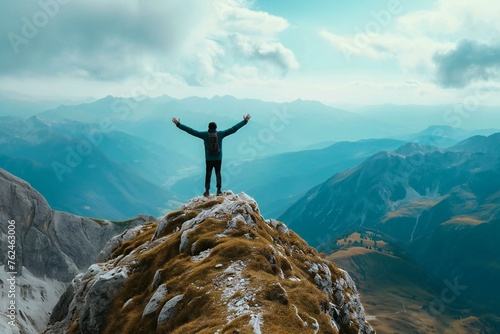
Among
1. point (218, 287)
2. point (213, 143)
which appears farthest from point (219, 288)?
point (213, 143)

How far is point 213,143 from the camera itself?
41.3 m

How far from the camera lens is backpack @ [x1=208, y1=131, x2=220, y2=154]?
41.1 meters

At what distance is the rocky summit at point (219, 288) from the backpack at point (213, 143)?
7.08 meters

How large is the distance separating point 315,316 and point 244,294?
5333 millimetres

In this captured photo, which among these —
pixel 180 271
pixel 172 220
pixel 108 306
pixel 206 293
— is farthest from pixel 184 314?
pixel 172 220

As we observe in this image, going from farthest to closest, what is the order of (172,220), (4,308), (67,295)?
(4,308), (67,295), (172,220)

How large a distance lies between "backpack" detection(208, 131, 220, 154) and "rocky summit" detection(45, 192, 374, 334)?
7081 millimetres

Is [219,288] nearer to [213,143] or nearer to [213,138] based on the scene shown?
[213,143]

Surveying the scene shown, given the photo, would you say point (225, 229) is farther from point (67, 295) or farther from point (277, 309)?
point (67, 295)

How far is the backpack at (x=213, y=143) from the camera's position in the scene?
41.1 m

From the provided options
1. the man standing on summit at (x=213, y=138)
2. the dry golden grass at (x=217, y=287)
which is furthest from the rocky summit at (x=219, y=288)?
the man standing on summit at (x=213, y=138)

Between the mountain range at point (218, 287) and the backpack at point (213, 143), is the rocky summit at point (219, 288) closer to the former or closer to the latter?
the mountain range at point (218, 287)

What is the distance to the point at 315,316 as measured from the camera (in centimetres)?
2683

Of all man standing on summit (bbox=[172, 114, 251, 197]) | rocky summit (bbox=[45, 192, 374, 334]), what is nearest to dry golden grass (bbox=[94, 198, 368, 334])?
rocky summit (bbox=[45, 192, 374, 334])
